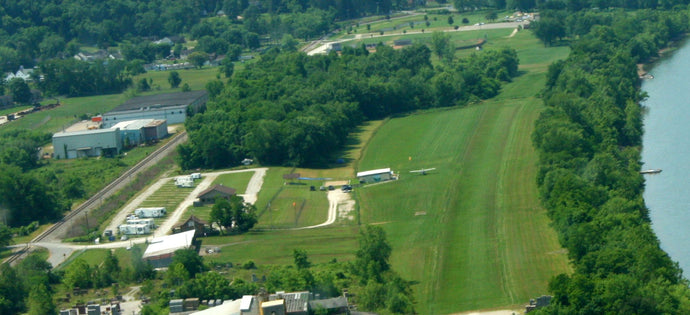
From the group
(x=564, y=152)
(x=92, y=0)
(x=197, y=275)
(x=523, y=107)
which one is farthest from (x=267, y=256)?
(x=92, y=0)

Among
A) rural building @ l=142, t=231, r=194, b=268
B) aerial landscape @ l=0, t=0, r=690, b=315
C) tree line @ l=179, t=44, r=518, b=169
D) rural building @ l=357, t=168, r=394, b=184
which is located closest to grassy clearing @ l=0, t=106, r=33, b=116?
aerial landscape @ l=0, t=0, r=690, b=315

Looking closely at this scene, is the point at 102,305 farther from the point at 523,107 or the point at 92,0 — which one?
the point at 92,0

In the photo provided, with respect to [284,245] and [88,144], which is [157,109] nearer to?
[88,144]

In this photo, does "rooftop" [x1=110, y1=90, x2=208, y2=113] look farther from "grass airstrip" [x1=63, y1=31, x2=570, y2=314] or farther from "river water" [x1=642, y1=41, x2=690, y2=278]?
"river water" [x1=642, y1=41, x2=690, y2=278]

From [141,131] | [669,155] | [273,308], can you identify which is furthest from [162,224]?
[669,155]

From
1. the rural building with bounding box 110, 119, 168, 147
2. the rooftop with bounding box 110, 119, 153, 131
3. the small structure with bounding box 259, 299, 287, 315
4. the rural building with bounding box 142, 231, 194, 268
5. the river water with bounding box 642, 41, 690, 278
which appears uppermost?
the small structure with bounding box 259, 299, 287, 315

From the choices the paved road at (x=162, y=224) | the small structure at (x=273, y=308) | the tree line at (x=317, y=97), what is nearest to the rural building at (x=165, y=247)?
the paved road at (x=162, y=224)

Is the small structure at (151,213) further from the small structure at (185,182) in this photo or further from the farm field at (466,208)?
the farm field at (466,208)
